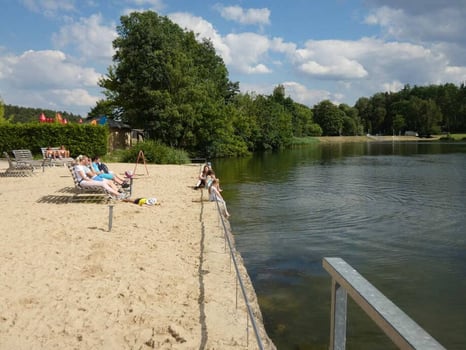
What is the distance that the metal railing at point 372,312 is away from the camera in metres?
1.48

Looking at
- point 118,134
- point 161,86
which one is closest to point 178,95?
point 161,86

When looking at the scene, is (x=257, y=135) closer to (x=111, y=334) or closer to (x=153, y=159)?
(x=153, y=159)

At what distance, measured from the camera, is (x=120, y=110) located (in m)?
47.9

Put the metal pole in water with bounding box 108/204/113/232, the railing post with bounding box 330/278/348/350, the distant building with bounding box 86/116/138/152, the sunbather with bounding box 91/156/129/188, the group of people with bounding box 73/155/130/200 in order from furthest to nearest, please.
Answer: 1. the distant building with bounding box 86/116/138/152
2. the sunbather with bounding box 91/156/129/188
3. the group of people with bounding box 73/155/130/200
4. the metal pole in water with bounding box 108/204/113/232
5. the railing post with bounding box 330/278/348/350

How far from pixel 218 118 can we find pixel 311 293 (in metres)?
34.1

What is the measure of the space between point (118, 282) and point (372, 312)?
189 inches

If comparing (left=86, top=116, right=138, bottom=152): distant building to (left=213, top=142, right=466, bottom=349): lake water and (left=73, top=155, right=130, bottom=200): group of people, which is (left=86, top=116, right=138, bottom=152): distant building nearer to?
(left=213, top=142, right=466, bottom=349): lake water

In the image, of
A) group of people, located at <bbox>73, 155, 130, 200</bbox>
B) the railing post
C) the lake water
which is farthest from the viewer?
group of people, located at <bbox>73, 155, 130, 200</bbox>

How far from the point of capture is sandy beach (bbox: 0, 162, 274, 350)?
4.53 meters

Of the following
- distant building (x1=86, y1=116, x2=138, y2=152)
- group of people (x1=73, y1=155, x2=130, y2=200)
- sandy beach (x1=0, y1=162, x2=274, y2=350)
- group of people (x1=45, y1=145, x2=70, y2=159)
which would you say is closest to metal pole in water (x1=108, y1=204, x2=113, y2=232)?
sandy beach (x1=0, y1=162, x2=274, y2=350)

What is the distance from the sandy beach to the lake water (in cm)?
77

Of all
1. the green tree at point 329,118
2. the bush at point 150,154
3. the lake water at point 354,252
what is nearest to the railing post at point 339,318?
the lake water at point 354,252

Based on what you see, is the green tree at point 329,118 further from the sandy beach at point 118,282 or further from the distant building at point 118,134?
the sandy beach at point 118,282

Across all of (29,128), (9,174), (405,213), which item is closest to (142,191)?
(9,174)
